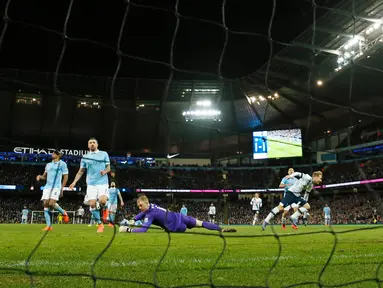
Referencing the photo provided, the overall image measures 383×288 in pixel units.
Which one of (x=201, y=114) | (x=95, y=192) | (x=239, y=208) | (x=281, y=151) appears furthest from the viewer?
(x=201, y=114)

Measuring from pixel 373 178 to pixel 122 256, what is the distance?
99.0 ft

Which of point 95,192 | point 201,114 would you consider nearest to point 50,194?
point 95,192

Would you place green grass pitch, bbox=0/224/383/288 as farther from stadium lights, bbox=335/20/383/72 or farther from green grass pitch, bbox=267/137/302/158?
green grass pitch, bbox=267/137/302/158

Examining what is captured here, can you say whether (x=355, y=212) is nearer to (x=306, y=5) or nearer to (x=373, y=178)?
(x=373, y=178)

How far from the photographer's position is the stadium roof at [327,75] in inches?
950

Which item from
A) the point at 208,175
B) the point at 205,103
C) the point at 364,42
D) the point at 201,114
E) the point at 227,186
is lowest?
the point at 227,186

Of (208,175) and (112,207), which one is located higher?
(208,175)

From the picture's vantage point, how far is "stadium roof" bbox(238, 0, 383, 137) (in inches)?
950

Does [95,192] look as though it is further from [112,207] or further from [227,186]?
[227,186]

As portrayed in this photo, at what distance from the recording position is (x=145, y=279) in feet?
11.4

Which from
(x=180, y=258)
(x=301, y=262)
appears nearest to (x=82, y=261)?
(x=180, y=258)

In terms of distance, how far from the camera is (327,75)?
96.2 ft

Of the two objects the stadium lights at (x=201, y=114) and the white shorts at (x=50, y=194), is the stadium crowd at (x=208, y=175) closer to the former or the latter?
the stadium lights at (x=201, y=114)

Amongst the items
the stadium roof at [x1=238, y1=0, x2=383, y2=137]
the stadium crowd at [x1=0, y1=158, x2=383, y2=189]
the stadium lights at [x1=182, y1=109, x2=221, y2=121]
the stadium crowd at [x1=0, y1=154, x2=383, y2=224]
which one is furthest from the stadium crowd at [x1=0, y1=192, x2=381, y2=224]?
the stadium lights at [x1=182, y1=109, x2=221, y2=121]
